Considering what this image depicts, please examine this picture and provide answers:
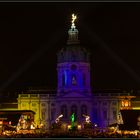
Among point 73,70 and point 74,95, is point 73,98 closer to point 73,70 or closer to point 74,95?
point 74,95

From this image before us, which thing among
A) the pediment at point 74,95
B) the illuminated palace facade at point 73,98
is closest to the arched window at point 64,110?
the illuminated palace facade at point 73,98

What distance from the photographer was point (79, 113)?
136 metres

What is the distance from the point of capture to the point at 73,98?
137125mm

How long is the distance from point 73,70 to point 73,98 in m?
5.24

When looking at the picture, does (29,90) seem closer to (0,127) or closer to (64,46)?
(64,46)

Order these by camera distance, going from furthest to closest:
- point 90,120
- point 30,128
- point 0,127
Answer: point 90,120
point 30,128
point 0,127

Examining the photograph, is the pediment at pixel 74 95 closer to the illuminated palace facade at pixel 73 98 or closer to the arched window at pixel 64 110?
the illuminated palace facade at pixel 73 98

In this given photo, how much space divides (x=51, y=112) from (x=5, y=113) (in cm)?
1947

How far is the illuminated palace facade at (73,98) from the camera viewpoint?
135500 millimetres

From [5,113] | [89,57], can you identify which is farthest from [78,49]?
[5,113]

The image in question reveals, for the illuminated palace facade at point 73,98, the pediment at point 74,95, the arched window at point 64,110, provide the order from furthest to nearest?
the pediment at point 74,95 → the arched window at point 64,110 → the illuminated palace facade at point 73,98

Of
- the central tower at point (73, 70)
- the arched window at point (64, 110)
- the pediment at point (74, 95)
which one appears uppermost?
the central tower at point (73, 70)

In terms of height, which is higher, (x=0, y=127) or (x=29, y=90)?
(x=29, y=90)

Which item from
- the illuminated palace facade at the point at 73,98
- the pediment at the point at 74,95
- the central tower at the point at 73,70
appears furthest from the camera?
the central tower at the point at 73,70
